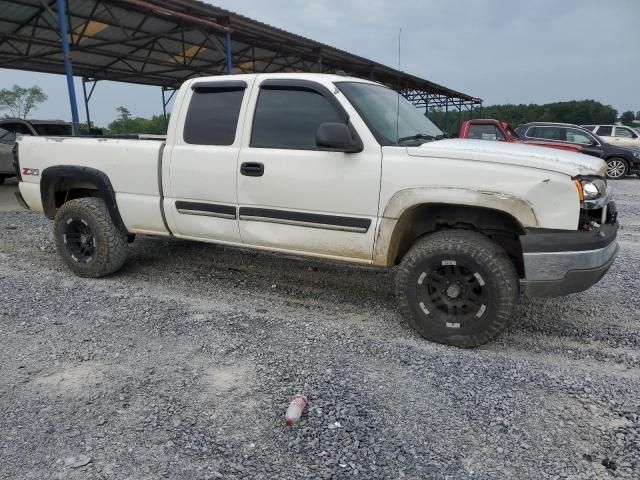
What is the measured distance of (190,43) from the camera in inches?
573

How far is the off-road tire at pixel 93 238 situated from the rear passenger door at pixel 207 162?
0.78 meters

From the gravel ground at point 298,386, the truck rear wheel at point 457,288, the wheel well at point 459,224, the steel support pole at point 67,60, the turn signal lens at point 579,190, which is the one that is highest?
the steel support pole at point 67,60

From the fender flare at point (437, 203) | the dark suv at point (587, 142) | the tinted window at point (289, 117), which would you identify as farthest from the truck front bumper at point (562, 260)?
the dark suv at point (587, 142)

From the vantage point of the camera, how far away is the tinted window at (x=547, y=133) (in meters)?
13.0

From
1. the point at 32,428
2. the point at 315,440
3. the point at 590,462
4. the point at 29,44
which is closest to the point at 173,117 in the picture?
the point at 32,428

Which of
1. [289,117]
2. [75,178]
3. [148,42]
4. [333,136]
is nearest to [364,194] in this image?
[333,136]

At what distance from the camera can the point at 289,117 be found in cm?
365

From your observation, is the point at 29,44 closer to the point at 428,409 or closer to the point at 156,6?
the point at 156,6

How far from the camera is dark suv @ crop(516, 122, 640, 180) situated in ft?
42.7

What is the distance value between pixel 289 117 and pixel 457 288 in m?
1.86

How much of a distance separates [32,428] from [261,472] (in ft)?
4.06

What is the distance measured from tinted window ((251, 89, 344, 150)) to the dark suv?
11223 mm

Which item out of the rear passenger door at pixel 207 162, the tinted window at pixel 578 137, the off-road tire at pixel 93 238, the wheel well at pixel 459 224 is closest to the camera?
the wheel well at pixel 459 224

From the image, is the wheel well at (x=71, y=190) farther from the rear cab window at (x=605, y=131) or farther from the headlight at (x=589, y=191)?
the rear cab window at (x=605, y=131)
